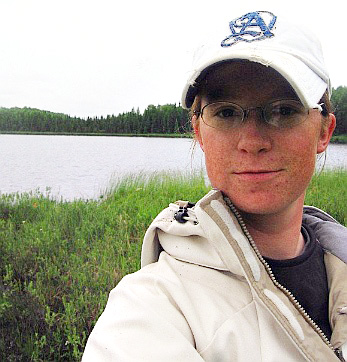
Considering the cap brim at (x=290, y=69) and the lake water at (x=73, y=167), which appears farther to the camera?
the lake water at (x=73, y=167)

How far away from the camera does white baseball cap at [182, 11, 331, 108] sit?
1.12 metres

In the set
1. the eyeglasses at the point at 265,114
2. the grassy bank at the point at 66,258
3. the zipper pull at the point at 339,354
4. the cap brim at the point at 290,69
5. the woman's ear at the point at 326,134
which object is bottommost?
the grassy bank at the point at 66,258

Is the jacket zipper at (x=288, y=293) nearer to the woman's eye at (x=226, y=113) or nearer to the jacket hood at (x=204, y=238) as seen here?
the jacket hood at (x=204, y=238)

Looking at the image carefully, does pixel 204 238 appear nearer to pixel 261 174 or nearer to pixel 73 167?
pixel 261 174

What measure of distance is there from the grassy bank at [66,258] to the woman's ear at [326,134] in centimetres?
186

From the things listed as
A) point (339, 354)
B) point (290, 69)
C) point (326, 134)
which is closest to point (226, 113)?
point (290, 69)

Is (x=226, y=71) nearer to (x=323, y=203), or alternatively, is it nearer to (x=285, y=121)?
(x=285, y=121)

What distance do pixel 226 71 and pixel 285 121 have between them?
0.71 feet

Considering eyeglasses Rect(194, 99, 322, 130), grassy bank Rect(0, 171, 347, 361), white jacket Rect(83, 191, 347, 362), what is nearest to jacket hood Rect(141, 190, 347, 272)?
white jacket Rect(83, 191, 347, 362)

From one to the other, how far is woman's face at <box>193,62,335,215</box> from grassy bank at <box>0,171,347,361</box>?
1802 millimetres

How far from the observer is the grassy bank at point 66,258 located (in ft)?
9.23

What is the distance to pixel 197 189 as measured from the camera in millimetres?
7660

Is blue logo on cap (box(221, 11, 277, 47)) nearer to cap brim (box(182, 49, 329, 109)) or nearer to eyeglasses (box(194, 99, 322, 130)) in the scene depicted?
cap brim (box(182, 49, 329, 109))

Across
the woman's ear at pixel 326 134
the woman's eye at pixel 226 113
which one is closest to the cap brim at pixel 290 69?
the woman's eye at pixel 226 113
